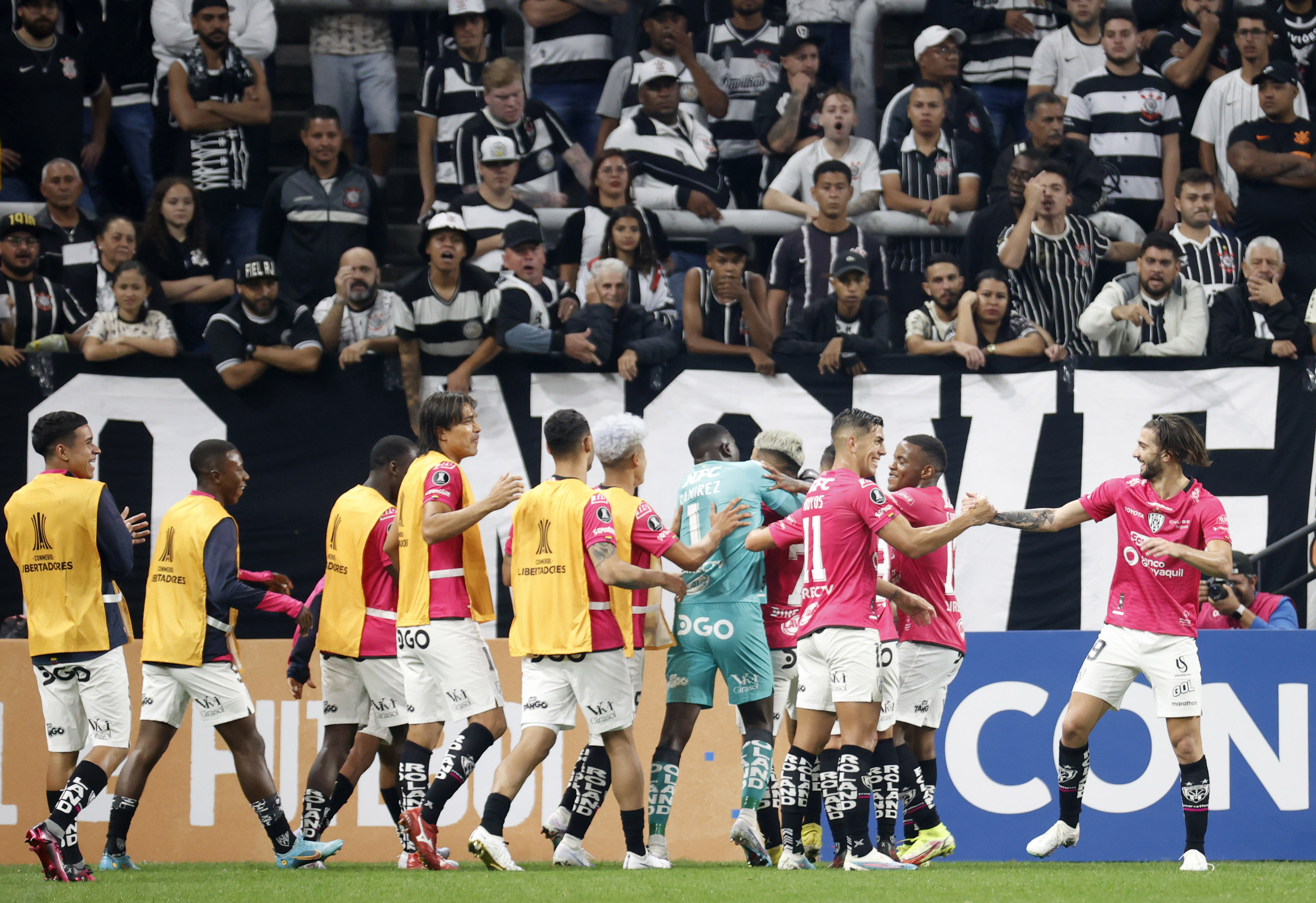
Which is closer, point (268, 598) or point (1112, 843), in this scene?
point (268, 598)

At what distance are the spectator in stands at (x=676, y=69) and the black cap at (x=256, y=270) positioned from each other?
3.46 m

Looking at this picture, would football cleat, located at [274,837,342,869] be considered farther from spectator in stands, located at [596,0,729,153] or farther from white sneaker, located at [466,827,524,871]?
spectator in stands, located at [596,0,729,153]

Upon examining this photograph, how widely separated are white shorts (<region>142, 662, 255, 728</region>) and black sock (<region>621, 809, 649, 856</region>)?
2.24 metres

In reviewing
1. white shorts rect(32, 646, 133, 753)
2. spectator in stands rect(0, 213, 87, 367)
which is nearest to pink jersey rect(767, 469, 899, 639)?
white shorts rect(32, 646, 133, 753)

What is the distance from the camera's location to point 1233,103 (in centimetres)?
1347

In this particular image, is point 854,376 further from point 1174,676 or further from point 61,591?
point 61,591

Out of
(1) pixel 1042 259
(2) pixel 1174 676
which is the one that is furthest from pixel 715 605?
(1) pixel 1042 259

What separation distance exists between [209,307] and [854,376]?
215 inches

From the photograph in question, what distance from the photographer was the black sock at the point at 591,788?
7.81m

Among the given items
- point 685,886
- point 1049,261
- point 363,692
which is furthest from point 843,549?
point 1049,261

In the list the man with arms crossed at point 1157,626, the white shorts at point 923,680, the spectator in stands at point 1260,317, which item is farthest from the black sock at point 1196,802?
the spectator in stands at point 1260,317

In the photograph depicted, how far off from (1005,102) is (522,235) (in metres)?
5.19

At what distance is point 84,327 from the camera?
1159cm

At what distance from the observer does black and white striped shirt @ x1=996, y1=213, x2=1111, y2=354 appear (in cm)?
1238
